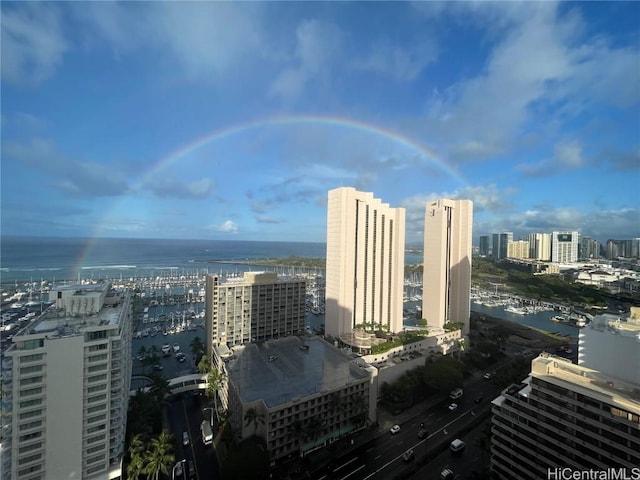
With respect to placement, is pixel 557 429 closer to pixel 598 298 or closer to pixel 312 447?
pixel 312 447

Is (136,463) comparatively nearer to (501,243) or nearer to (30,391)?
(30,391)

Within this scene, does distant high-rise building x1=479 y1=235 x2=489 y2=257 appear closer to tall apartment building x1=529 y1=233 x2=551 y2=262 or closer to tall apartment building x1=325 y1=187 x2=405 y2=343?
tall apartment building x1=529 y1=233 x2=551 y2=262

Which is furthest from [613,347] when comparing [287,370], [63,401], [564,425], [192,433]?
[63,401]

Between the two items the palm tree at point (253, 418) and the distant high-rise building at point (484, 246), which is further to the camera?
the distant high-rise building at point (484, 246)

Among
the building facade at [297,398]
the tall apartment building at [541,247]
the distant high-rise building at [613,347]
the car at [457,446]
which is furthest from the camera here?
the tall apartment building at [541,247]

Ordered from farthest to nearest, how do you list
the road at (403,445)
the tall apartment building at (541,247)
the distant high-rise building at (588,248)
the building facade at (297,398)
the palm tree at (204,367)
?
the tall apartment building at (541,247), the distant high-rise building at (588,248), the palm tree at (204,367), the building facade at (297,398), the road at (403,445)

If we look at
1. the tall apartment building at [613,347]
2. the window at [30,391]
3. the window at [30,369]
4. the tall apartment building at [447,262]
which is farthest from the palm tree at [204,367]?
the tall apartment building at [613,347]

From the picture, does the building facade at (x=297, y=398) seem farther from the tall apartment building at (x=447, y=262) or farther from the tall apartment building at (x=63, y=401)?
the tall apartment building at (x=447, y=262)
